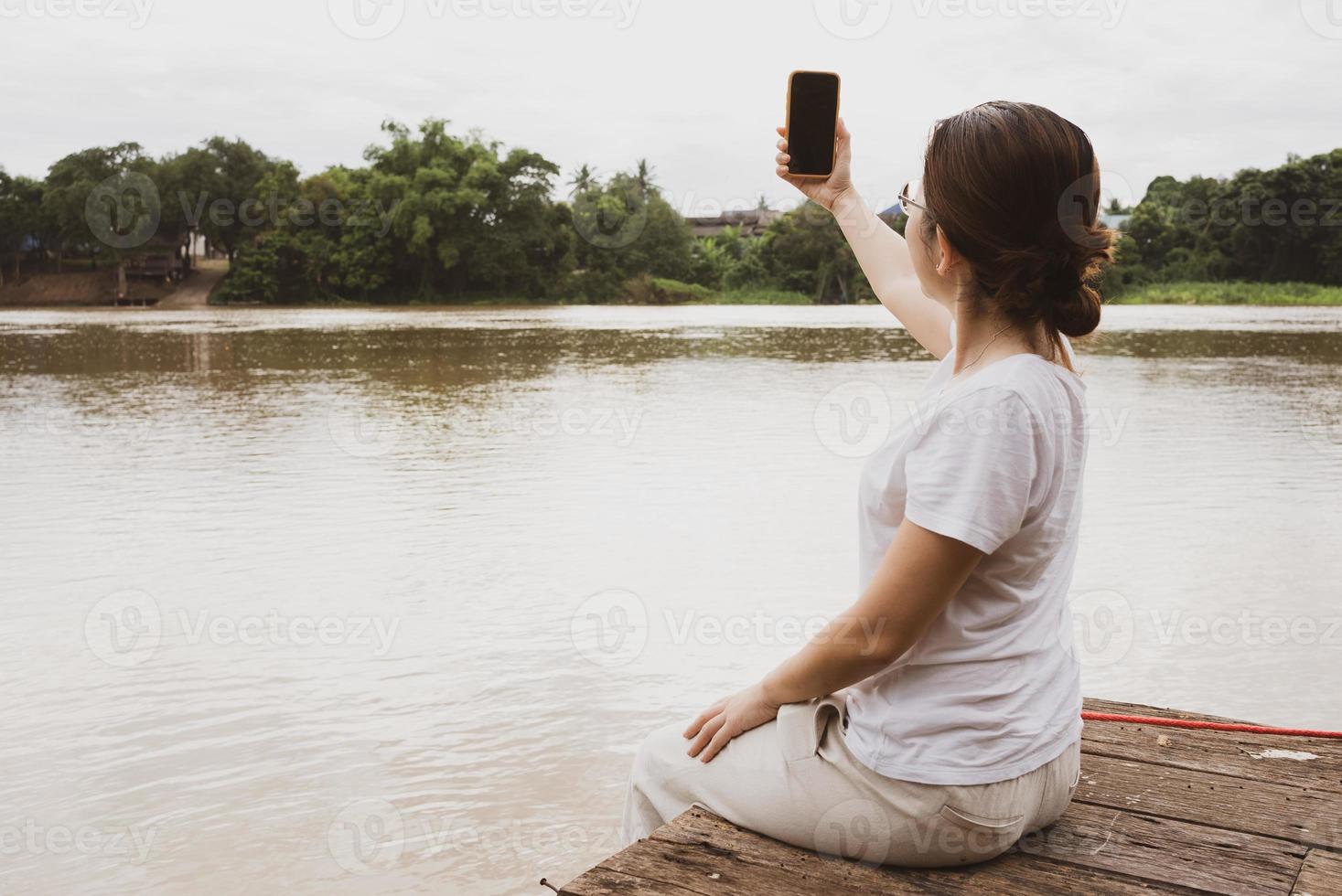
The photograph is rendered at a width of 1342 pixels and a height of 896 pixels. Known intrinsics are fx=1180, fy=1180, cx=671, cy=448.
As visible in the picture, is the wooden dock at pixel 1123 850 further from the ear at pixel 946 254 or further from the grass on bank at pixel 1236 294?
the grass on bank at pixel 1236 294

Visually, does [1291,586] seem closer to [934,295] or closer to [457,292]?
[934,295]

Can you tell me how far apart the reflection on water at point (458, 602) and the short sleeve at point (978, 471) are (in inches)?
73.5

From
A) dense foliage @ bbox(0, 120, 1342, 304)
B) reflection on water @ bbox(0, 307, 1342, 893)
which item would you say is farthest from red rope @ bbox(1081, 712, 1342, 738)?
dense foliage @ bbox(0, 120, 1342, 304)

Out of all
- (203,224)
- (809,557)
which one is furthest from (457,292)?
(809,557)

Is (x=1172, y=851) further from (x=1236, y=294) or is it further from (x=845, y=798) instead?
(x=1236, y=294)

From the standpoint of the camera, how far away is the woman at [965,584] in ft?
4.63

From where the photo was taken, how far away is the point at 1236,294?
45.9m

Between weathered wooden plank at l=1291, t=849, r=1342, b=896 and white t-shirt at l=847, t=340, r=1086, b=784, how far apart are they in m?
0.37

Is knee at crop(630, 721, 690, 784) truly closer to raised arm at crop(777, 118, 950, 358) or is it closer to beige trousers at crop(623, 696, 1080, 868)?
beige trousers at crop(623, 696, 1080, 868)

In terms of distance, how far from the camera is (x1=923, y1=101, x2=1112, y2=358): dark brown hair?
1.41 meters

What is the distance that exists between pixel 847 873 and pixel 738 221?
89.2m

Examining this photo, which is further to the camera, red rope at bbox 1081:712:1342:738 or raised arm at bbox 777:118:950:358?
red rope at bbox 1081:712:1342:738

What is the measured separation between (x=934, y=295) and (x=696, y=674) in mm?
2682

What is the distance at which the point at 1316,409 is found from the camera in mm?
10562
